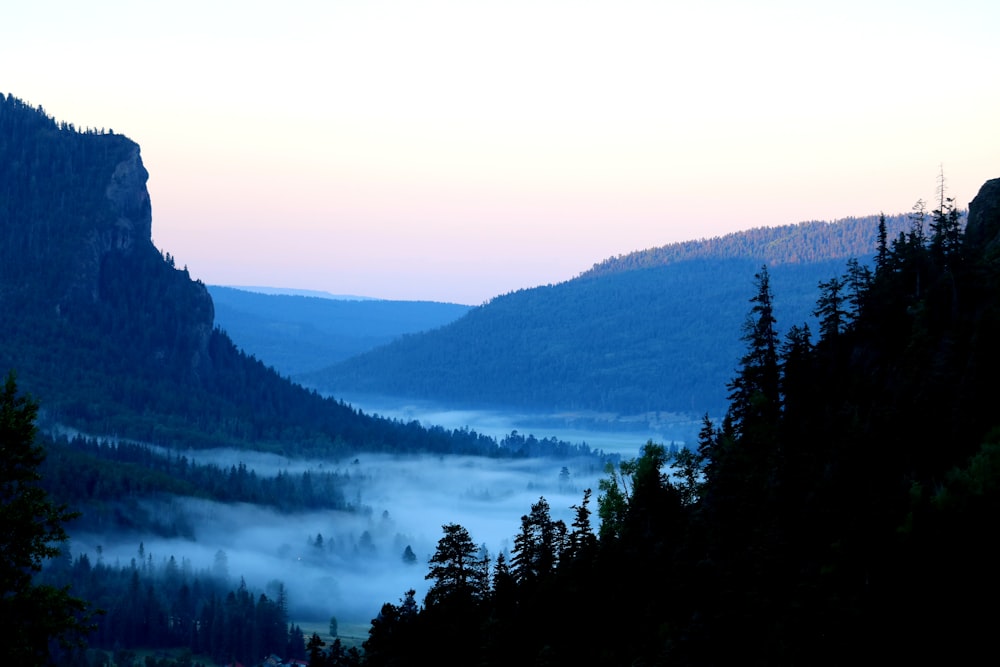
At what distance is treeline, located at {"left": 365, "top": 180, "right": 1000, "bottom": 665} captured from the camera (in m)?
62.7

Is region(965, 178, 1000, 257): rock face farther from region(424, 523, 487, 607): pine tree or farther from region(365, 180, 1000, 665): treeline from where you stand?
region(424, 523, 487, 607): pine tree

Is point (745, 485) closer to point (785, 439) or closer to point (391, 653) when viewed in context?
point (785, 439)

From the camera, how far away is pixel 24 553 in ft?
129

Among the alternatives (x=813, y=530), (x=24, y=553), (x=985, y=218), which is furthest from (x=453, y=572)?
(x=24, y=553)

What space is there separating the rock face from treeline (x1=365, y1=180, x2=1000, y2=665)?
263 mm

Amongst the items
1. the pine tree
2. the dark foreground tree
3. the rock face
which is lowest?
the pine tree

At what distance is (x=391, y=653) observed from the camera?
90.5 meters

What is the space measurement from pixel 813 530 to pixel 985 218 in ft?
144

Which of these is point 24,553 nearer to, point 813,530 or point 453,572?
point 813,530

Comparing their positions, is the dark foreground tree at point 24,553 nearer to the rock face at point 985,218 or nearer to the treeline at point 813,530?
the treeline at point 813,530

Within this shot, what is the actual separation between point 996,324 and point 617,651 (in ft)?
102

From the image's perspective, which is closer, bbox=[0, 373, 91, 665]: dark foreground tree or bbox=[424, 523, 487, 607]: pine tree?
bbox=[0, 373, 91, 665]: dark foreground tree

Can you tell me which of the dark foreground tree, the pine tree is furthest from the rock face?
the dark foreground tree

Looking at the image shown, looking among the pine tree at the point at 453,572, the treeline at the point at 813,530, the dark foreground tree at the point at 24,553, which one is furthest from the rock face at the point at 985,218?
the dark foreground tree at the point at 24,553
